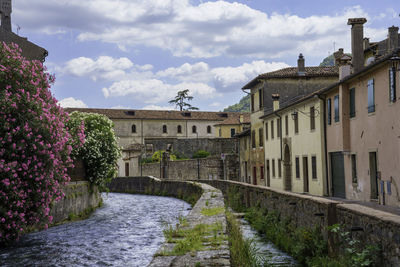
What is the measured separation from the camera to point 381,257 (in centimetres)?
693

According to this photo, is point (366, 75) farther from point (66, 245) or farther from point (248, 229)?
point (66, 245)

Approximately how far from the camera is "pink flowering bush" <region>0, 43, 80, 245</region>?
1263 cm

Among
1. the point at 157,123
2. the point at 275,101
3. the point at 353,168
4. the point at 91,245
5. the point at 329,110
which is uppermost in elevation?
the point at 157,123

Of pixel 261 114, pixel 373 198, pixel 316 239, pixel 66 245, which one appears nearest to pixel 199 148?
pixel 261 114

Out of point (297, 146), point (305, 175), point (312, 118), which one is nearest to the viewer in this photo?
point (312, 118)

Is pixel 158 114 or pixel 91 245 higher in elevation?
pixel 158 114

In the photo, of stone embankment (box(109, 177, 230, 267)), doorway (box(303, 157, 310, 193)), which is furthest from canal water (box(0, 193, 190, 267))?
doorway (box(303, 157, 310, 193))

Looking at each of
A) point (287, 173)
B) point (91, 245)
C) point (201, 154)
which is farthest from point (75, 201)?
point (201, 154)

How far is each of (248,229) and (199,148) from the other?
50053mm

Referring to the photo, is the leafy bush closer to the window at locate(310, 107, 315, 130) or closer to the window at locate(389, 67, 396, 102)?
the window at locate(310, 107, 315, 130)

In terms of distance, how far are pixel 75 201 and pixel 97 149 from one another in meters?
4.05

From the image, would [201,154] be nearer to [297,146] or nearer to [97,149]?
[297,146]

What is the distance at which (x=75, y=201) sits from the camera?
2247 centimetres

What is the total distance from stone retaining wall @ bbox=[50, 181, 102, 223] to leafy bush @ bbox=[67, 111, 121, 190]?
82 centimetres
